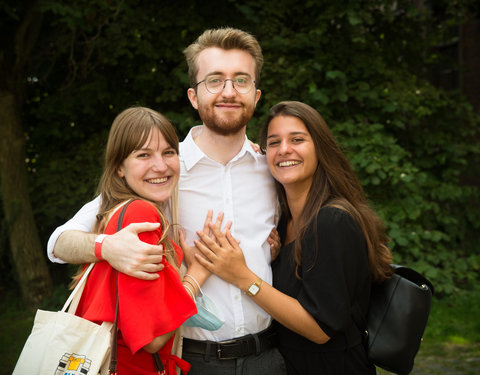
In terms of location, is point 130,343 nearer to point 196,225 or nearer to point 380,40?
point 196,225

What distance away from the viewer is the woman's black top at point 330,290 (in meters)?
2.08

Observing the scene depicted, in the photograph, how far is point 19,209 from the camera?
6.67m

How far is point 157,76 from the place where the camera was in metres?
6.82

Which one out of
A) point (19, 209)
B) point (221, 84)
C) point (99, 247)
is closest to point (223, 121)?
point (221, 84)

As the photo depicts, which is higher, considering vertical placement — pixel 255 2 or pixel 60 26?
pixel 255 2

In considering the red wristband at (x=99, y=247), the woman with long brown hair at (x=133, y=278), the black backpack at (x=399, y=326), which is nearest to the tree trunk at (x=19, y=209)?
the woman with long brown hair at (x=133, y=278)

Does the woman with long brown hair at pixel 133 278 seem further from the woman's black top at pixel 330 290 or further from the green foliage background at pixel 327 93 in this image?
the green foliage background at pixel 327 93

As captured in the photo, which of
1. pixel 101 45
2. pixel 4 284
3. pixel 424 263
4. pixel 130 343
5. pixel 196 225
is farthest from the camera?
pixel 4 284

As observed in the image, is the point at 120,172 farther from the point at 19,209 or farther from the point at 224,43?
the point at 19,209

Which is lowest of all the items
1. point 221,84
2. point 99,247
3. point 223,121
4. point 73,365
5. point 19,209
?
point 19,209

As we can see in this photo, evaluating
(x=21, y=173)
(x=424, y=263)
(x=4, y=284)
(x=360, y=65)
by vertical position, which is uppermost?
(x=360, y=65)

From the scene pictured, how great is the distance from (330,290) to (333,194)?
1.75 ft

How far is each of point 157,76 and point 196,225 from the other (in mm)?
4928

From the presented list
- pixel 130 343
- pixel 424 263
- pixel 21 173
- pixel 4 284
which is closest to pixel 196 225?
pixel 130 343
